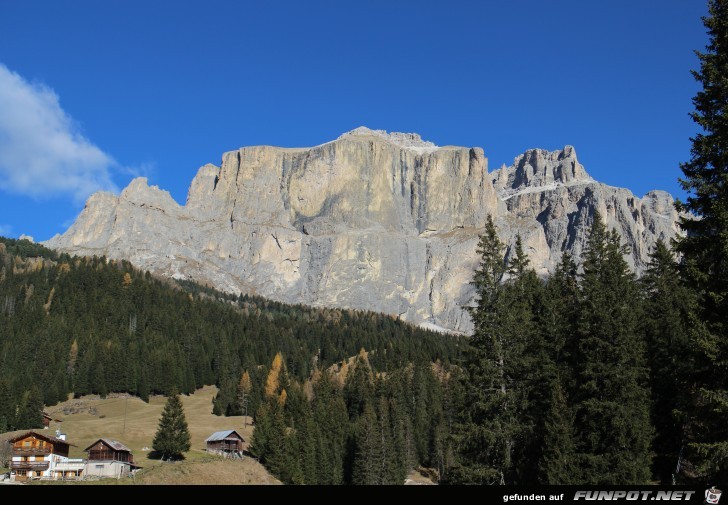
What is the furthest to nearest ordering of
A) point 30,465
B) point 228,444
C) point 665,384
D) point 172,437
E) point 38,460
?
point 228,444
point 172,437
point 38,460
point 30,465
point 665,384

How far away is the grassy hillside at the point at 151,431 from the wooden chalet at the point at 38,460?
24.8 ft

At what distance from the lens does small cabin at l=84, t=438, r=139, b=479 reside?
63.0 meters

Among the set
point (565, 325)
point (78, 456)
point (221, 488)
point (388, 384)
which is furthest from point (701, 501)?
point (388, 384)

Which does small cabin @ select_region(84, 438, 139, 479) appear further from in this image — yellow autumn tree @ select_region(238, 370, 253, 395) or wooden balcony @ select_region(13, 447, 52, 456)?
yellow autumn tree @ select_region(238, 370, 253, 395)

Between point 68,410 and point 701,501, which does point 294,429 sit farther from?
point 701,501

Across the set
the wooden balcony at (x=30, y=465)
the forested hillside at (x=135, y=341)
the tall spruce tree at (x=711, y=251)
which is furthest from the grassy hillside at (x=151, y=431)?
the tall spruce tree at (x=711, y=251)

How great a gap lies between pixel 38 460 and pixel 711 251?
64.6 m

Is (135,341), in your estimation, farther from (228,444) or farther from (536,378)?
(536,378)

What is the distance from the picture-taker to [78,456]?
72375 mm

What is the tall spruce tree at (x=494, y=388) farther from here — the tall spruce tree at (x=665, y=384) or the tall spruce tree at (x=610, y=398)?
the tall spruce tree at (x=665, y=384)

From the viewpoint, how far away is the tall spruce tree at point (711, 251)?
15.0 meters

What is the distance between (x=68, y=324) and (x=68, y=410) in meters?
37.7

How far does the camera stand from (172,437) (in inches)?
2904

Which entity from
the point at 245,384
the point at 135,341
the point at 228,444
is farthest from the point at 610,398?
the point at 135,341
